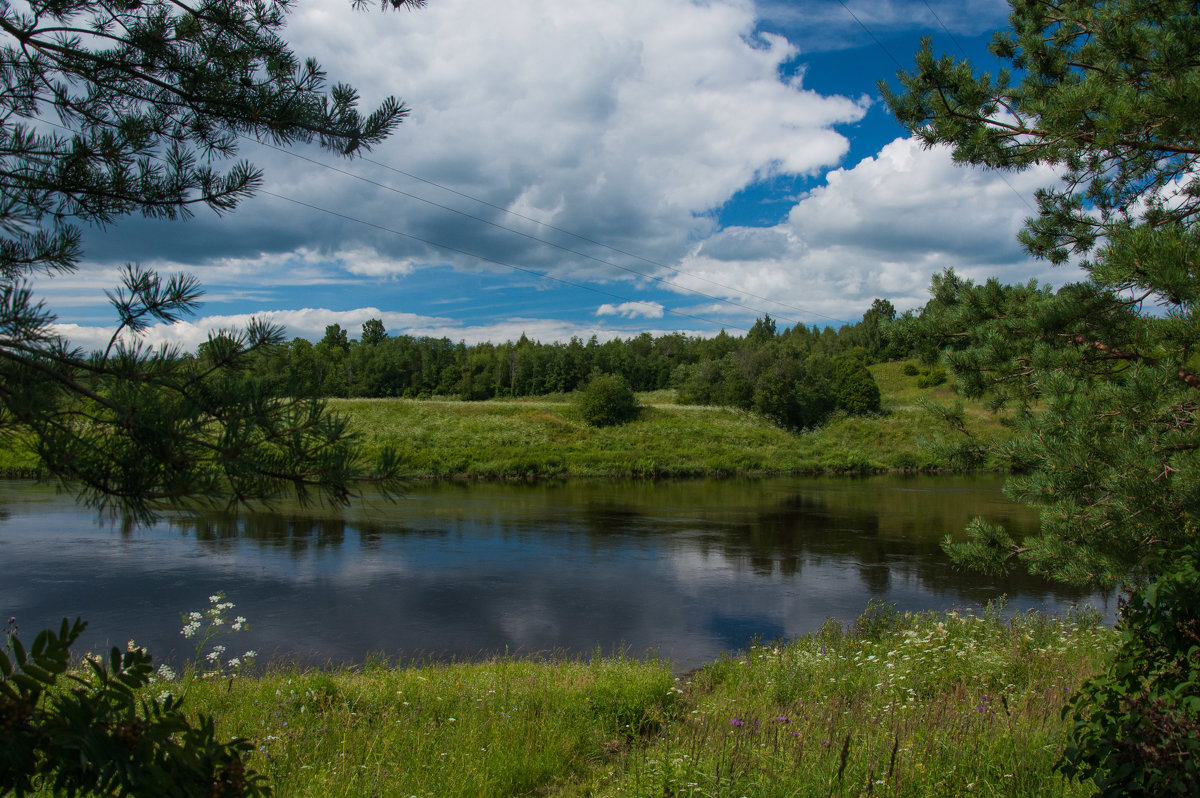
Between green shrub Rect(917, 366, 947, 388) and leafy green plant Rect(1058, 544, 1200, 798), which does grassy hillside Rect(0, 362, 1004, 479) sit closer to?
green shrub Rect(917, 366, 947, 388)

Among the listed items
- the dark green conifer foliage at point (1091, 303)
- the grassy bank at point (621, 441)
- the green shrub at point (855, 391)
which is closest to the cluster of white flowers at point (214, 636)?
the dark green conifer foliage at point (1091, 303)

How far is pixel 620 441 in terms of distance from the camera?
3938 centimetres

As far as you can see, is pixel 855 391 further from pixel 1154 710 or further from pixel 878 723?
pixel 1154 710

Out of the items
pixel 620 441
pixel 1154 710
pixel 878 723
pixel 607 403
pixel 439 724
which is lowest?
pixel 439 724

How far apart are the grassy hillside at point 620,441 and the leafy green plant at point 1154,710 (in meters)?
28.8

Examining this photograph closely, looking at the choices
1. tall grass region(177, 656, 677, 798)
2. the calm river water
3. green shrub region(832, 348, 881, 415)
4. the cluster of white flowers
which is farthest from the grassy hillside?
A: tall grass region(177, 656, 677, 798)

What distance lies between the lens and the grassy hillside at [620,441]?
1344 inches

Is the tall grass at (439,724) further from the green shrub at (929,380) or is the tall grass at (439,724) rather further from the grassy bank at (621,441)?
the green shrub at (929,380)

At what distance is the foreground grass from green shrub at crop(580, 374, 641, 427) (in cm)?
3400

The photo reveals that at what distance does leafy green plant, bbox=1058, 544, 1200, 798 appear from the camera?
2197 mm

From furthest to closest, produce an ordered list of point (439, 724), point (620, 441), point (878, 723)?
point (620, 441), point (439, 724), point (878, 723)

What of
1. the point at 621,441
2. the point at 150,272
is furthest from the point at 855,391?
the point at 150,272

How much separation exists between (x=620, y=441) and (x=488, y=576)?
25.3 metres

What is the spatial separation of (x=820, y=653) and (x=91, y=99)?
8094 mm
